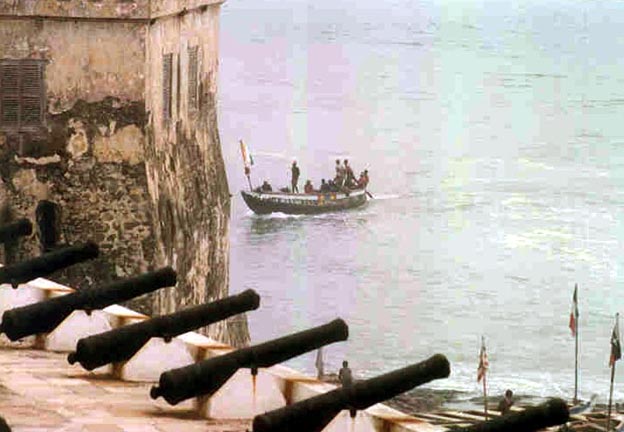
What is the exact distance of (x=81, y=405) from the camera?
1285 cm

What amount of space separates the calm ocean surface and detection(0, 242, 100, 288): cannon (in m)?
32.4

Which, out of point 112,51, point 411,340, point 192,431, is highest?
point 112,51

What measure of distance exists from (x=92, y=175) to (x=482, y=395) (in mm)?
27707

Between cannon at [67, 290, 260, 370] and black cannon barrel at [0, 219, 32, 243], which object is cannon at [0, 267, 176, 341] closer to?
cannon at [67, 290, 260, 370]

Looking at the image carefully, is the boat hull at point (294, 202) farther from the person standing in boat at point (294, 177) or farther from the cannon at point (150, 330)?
the cannon at point (150, 330)

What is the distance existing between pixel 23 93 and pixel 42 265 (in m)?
5.15

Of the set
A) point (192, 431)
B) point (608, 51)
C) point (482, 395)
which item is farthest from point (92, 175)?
point (608, 51)

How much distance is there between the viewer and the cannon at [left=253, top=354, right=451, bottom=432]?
422 inches

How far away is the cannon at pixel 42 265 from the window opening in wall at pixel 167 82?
16.8ft

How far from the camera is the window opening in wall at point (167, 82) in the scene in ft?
71.3

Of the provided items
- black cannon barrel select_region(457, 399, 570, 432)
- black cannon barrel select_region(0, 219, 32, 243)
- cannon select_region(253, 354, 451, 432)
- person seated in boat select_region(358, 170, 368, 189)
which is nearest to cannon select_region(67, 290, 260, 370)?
cannon select_region(253, 354, 451, 432)

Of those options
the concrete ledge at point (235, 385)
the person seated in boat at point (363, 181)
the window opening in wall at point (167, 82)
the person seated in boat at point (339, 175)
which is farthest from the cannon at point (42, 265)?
the person seated in boat at point (363, 181)

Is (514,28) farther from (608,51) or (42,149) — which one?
(42,149)

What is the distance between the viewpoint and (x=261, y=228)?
235 ft
